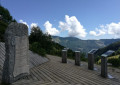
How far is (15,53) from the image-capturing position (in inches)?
155

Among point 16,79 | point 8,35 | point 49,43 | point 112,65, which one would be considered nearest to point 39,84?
point 16,79

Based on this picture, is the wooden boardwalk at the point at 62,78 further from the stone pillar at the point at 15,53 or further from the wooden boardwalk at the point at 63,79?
the stone pillar at the point at 15,53

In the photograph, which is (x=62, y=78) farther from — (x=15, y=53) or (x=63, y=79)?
(x=15, y=53)

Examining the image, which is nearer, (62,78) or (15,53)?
(15,53)

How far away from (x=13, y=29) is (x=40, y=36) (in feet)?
44.1

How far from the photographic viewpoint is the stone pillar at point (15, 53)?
12.4ft

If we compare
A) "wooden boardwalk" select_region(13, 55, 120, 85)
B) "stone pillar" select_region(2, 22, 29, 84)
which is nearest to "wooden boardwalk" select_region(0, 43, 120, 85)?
"wooden boardwalk" select_region(13, 55, 120, 85)

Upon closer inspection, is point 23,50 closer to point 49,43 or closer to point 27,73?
point 27,73

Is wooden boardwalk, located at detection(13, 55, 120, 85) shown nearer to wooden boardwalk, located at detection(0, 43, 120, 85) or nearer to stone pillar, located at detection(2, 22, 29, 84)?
wooden boardwalk, located at detection(0, 43, 120, 85)

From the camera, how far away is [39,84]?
377 centimetres

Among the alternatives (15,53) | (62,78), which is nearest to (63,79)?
(62,78)

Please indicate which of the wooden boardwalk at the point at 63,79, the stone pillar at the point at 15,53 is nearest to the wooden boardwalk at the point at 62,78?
the wooden boardwalk at the point at 63,79

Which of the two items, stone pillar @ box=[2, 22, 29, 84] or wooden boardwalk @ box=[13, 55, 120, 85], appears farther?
wooden boardwalk @ box=[13, 55, 120, 85]

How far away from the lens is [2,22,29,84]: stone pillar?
3.77m
